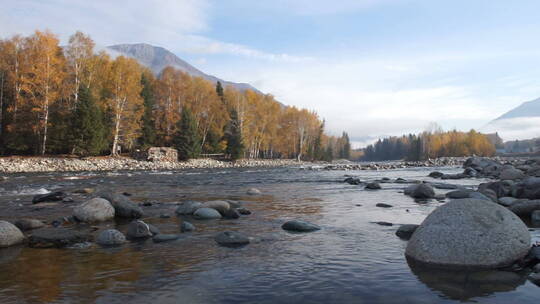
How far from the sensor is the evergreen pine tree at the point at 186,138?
4588cm

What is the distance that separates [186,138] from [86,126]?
1285cm

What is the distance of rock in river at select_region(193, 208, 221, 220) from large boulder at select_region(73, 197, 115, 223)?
2.40 m

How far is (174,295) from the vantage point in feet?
15.1

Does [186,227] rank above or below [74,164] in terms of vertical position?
below

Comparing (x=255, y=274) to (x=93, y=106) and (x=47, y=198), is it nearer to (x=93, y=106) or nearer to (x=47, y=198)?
(x=47, y=198)

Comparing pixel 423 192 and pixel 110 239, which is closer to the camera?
pixel 110 239

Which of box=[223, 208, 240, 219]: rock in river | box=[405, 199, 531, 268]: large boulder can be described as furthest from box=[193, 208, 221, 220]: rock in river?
box=[405, 199, 531, 268]: large boulder

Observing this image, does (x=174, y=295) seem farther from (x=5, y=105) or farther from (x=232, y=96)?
(x=232, y=96)

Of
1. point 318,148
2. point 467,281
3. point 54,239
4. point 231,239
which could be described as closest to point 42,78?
point 54,239

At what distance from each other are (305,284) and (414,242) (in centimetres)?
234

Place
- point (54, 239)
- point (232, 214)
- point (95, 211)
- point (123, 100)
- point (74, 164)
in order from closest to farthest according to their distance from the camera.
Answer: point (54, 239), point (95, 211), point (232, 214), point (74, 164), point (123, 100)

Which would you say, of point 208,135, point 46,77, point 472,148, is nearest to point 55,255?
point 46,77

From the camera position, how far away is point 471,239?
5645mm

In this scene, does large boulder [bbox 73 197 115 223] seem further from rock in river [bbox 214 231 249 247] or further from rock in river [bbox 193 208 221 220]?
rock in river [bbox 214 231 249 247]
